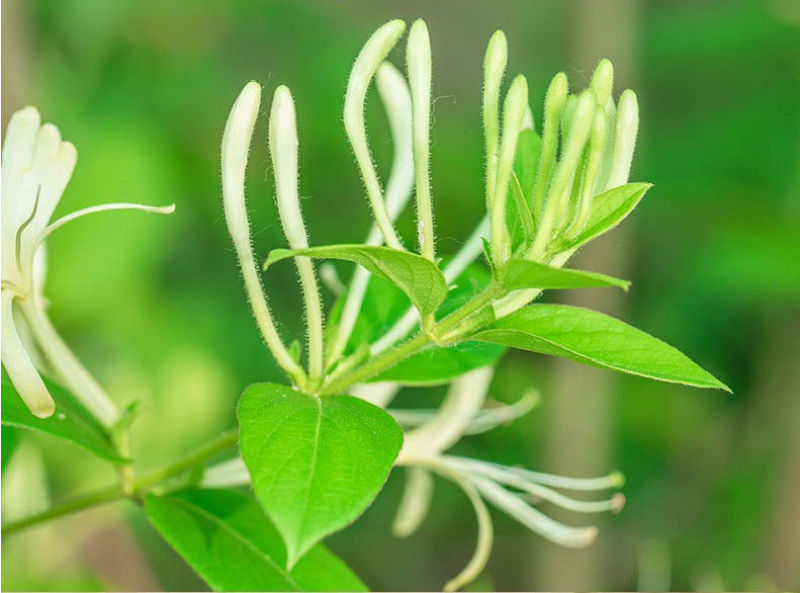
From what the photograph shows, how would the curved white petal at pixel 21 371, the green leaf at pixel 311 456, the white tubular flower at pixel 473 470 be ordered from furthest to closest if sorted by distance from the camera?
the white tubular flower at pixel 473 470 < the curved white petal at pixel 21 371 < the green leaf at pixel 311 456

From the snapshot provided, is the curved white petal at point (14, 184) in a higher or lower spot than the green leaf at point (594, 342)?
higher

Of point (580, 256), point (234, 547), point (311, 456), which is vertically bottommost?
point (580, 256)

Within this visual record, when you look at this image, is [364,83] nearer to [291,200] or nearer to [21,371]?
[291,200]

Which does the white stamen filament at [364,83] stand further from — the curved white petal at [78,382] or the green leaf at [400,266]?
the curved white petal at [78,382]

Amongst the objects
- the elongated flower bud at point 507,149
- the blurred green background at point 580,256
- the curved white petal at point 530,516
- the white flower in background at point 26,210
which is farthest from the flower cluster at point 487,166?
the blurred green background at point 580,256

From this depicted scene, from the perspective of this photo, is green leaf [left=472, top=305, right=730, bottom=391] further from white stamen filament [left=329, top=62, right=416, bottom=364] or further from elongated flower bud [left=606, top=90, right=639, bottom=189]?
white stamen filament [left=329, top=62, right=416, bottom=364]

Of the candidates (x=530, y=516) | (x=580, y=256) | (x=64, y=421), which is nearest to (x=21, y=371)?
(x=64, y=421)

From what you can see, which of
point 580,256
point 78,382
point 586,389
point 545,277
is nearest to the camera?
point 545,277
